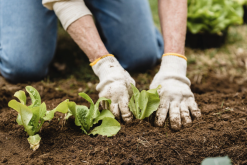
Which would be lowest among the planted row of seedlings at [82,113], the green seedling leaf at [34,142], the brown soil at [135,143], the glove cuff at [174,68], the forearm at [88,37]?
the brown soil at [135,143]

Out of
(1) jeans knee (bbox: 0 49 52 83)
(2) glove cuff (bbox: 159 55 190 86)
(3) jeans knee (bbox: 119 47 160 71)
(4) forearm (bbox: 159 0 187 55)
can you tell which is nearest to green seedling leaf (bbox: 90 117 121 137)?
(2) glove cuff (bbox: 159 55 190 86)

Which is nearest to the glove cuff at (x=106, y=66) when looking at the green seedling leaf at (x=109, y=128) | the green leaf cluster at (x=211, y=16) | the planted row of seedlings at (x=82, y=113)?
the planted row of seedlings at (x=82, y=113)

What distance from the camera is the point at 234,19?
2.81 m

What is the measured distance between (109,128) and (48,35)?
1.33 m

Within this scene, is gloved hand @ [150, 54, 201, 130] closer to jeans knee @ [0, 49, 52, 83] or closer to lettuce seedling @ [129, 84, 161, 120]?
lettuce seedling @ [129, 84, 161, 120]

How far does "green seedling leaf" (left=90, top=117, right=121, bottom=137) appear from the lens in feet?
3.70

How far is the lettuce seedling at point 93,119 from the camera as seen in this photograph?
3.72ft

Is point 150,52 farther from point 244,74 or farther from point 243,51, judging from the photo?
point 243,51

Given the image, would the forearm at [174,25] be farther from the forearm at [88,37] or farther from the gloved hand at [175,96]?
the forearm at [88,37]

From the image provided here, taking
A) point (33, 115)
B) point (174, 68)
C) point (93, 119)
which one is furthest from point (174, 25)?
point (33, 115)

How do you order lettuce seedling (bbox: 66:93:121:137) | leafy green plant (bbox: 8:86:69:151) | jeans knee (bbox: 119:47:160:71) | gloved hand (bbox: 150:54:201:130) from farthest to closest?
jeans knee (bbox: 119:47:160:71) → gloved hand (bbox: 150:54:201:130) → lettuce seedling (bbox: 66:93:121:137) → leafy green plant (bbox: 8:86:69:151)

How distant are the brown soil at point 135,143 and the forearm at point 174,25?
518 millimetres

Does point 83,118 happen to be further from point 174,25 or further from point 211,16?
point 211,16

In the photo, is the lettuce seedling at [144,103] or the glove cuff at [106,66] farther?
the glove cuff at [106,66]
